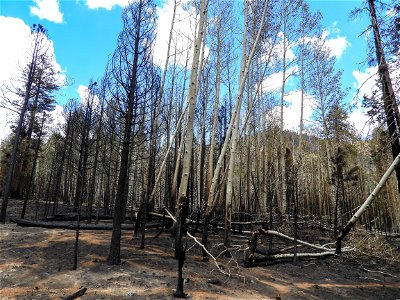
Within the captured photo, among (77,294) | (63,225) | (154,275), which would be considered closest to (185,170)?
(154,275)

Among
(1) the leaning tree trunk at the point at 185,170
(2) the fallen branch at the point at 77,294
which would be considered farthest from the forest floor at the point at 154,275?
(1) the leaning tree trunk at the point at 185,170

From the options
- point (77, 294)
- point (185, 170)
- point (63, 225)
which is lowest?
point (77, 294)

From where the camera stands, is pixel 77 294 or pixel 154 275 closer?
pixel 77 294

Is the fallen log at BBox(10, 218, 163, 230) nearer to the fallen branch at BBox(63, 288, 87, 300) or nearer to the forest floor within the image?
the forest floor

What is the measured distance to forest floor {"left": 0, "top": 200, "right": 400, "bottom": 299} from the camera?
5363 mm

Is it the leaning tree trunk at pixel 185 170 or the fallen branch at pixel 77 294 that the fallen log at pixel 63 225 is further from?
the fallen branch at pixel 77 294

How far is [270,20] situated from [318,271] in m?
8.34

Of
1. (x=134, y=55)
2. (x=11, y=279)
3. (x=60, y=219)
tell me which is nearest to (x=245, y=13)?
(x=134, y=55)

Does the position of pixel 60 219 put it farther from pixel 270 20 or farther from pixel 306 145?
pixel 306 145

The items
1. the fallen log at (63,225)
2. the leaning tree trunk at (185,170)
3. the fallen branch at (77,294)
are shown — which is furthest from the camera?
the fallen log at (63,225)

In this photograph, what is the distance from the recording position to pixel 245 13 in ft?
26.6

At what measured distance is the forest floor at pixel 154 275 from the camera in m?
5.36

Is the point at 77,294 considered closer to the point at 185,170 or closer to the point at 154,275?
the point at 154,275

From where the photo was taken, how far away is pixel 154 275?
6188 mm
